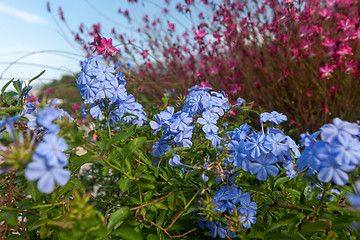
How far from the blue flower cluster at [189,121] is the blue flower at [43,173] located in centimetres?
56

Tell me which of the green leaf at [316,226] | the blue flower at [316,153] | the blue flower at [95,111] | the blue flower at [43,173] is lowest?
the green leaf at [316,226]

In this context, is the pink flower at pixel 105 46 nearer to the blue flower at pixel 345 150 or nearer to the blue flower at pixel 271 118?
the blue flower at pixel 271 118

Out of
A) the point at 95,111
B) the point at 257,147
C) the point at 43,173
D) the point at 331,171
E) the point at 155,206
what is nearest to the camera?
the point at 43,173

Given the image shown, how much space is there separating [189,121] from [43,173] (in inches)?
25.3

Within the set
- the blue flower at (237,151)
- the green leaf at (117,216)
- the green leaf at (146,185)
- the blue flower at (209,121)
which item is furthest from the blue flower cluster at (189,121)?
the green leaf at (117,216)

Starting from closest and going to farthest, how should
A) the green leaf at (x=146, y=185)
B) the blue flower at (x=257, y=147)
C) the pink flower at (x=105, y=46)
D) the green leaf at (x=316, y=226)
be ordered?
the green leaf at (x=316, y=226), the blue flower at (x=257, y=147), the green leaf at (x=146, y=185), the pink flower at (x=105, y=46)

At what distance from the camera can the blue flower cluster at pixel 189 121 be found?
1.22m

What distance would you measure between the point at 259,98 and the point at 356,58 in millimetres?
1097

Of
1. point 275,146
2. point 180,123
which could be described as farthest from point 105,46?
point 275,146

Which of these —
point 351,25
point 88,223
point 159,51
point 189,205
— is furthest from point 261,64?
point 88,223

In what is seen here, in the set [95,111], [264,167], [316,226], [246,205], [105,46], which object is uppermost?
[105,46]

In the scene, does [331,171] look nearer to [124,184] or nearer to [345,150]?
[345,150]

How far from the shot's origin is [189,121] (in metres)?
1.22

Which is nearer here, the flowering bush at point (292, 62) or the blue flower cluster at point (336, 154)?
the blue flower cluster at point (336, 154)
